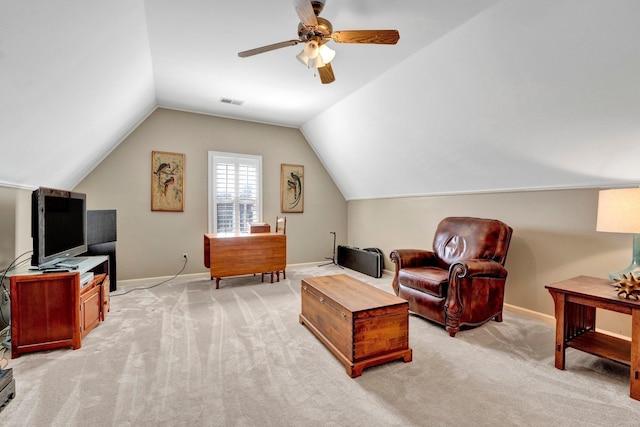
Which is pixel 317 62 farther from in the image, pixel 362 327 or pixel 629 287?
pixel 629 287

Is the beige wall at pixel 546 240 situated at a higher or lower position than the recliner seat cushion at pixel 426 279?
higher

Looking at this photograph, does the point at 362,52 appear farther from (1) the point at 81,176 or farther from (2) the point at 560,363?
(1) the point at 81,176

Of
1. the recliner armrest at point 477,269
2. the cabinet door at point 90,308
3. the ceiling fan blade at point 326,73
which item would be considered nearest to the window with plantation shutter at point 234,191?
the cabinet door at point 90,308

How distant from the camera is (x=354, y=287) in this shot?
8.28 feet

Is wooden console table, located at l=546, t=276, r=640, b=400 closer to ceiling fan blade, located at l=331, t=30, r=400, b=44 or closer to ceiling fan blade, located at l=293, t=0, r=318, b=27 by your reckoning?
ceiling fan blade, located at l=331, t=30, r=400, b=44

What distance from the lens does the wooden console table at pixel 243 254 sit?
395cm

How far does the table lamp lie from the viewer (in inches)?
71.6

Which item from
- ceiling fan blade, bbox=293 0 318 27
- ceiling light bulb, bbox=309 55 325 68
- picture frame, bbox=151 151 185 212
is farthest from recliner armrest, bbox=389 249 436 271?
picture frame, bbox=151 151 185 212

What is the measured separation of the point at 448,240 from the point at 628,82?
1.87 meters

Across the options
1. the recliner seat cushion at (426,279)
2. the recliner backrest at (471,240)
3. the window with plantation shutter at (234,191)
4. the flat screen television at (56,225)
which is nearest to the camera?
the flat screen television at (56,225)

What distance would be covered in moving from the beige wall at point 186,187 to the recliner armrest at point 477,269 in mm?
3348

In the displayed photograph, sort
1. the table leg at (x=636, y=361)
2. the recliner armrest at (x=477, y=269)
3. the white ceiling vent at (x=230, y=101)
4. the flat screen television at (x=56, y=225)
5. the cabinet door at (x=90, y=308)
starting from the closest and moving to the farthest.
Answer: the table leg at (x=636, y=361), the flat screen television at (x=56, y=225), the cabinet door at (x=90, y=308), the recliner armrest at (x=477, y=269), the white ceiling vent at (x=230, y=101)

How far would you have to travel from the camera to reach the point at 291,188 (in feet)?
17.7

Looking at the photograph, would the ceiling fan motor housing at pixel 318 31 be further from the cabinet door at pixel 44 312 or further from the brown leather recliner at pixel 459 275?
the cabinet door at pixel 44 312
